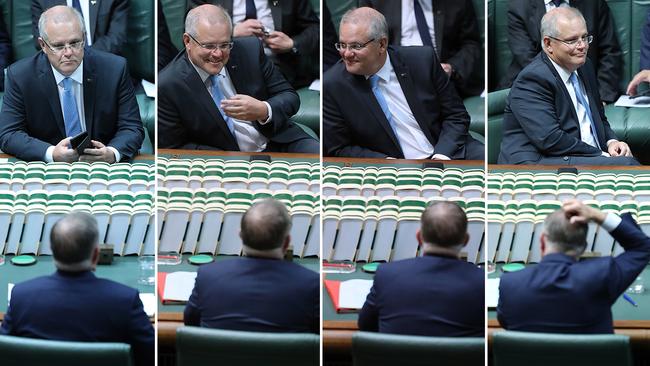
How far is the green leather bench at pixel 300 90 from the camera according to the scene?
4684mm

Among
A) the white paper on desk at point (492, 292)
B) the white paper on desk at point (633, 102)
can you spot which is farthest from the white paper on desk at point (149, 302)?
the white paper on desk at point (633, 102)

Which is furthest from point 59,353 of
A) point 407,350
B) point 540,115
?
point 540,115

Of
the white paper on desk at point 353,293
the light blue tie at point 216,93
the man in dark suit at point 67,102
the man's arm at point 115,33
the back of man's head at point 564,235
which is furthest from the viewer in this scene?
the man's arm at point 115,33

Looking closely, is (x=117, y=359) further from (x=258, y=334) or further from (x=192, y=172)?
(x=192, y=172)

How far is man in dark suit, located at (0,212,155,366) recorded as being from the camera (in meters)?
4.01

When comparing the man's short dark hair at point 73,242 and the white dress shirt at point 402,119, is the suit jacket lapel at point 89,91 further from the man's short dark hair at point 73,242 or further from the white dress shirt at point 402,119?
the white dress shirt at point 402,119

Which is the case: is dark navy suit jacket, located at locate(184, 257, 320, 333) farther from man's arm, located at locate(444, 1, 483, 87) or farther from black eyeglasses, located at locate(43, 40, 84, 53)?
black eyeglasses, located at locate(43, 40, 84, 53)

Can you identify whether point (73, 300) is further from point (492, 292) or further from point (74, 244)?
point (492, 292)

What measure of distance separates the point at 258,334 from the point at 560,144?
146cm

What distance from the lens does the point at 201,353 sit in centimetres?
400

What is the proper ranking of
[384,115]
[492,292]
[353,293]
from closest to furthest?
[492,292] → [353,293] → [384,115]

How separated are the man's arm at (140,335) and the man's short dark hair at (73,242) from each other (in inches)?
9.2

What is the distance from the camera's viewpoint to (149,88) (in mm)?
4852

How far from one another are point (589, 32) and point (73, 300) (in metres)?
2.27
